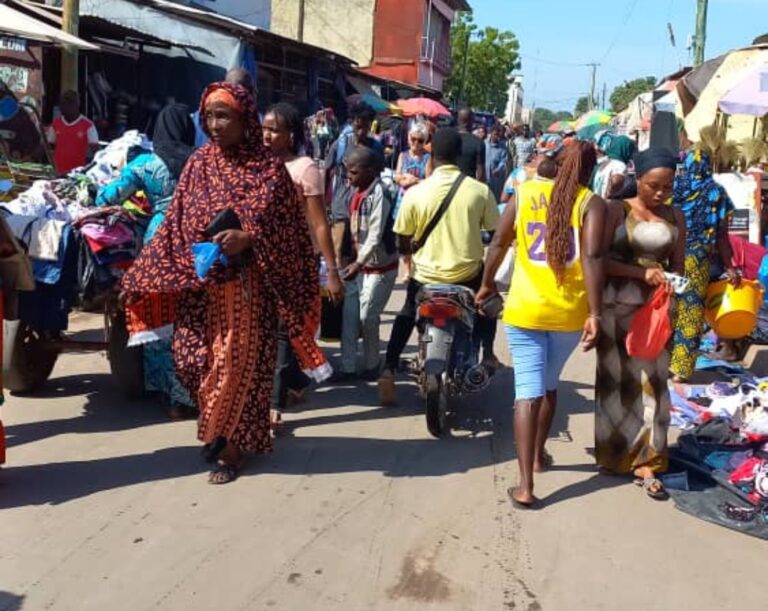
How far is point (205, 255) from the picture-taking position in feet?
13.1

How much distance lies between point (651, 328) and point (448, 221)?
5.08 ft

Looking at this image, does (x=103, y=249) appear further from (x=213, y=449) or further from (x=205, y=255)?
(x=213, y=449)

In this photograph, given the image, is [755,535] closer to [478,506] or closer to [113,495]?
[478,506]

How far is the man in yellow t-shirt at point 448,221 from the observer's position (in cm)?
534

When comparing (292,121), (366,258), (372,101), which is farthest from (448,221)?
(372,101)

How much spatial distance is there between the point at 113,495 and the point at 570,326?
2334mm

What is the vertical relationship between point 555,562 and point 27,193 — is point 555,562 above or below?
below

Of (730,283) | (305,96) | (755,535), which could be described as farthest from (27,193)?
(305,96)

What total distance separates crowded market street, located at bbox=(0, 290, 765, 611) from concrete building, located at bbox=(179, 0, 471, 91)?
20.9m

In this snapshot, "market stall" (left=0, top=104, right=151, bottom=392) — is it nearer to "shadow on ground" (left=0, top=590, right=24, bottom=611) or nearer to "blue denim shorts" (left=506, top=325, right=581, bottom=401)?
"shadow on ground" (left=0, top=590, right=24, bottom=611)

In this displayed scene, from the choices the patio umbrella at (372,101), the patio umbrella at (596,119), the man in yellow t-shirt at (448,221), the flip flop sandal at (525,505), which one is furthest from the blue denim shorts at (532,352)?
the patio umbrella at (596,119)

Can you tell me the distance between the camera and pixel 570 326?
417 centimetres

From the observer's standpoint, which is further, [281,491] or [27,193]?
[27,193]

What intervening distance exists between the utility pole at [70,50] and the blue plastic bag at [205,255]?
7311 millimetres
